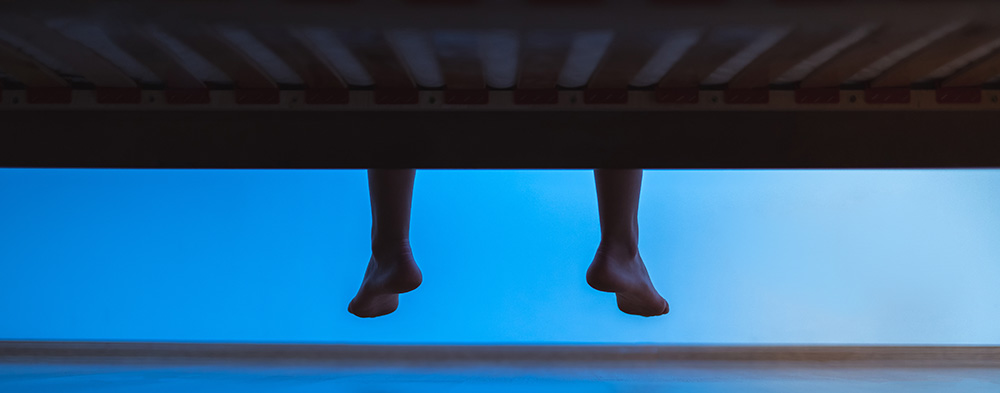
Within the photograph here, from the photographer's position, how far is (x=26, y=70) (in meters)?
0.59

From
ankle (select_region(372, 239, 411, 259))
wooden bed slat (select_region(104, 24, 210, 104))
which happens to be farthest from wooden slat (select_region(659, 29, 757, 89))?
ankle (select_region(372, 239, 411, 259))

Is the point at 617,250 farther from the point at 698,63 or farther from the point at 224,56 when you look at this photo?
the point at 224,56

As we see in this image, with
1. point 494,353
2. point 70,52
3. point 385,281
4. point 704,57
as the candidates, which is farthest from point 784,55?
point 494,353

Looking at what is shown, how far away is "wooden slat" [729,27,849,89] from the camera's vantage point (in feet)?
1.63

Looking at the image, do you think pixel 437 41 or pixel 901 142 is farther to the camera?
pixel 901 142

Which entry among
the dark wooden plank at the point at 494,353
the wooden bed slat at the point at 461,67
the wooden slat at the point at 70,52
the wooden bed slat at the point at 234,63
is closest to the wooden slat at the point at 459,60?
the wooden bed slat at the point at 461,67

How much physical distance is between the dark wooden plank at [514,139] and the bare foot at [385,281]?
1.53 ft

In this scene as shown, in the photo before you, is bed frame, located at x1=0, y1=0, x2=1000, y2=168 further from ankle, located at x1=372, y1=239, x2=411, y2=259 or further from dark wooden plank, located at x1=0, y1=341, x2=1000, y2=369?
dark wooden plank, located at x1=0, y1=341, x2=1000, y2=369

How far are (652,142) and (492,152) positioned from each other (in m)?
0.13

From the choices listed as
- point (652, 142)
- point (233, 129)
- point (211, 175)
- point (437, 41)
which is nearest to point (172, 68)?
point (233, 129)

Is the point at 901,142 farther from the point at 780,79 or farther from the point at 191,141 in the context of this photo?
the point at 191,141

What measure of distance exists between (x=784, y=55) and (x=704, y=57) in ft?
0.19

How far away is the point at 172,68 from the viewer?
1.89 feet

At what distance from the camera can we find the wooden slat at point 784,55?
497 mm
